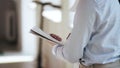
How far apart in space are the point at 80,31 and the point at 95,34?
80 mm

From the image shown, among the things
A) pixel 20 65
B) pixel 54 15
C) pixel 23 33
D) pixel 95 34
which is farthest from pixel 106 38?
pixel 23 33

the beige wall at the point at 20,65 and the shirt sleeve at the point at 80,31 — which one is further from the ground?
the shirt sleeve at the point at 80,31

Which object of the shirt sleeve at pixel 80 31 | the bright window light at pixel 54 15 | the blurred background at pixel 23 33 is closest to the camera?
the shirt sleeve at pixel 80 31

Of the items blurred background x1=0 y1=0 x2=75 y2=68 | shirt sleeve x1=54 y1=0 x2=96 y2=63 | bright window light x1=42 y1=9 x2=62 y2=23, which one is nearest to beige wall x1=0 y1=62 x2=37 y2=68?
blurred background x1=0 y1=0 x2=75 y2=68

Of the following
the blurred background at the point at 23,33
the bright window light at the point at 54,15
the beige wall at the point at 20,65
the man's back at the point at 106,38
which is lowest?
the beige wall at the point at 20,65

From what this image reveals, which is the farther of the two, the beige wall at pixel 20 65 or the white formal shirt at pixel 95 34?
the beige wall at pixel 20 65

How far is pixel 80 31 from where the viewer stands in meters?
1.06

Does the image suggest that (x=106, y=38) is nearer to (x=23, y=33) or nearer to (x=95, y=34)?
(x=95, y=34)

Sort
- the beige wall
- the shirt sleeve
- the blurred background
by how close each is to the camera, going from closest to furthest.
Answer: the shirt sleeve < the blurred background < the beige wall

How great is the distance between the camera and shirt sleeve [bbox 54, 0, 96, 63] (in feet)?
3.41

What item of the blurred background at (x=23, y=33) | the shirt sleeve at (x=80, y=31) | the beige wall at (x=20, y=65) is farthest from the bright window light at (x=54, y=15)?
the shirt sleeve at (x=80, y=31)

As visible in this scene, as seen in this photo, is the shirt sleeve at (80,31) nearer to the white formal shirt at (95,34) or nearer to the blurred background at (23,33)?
the white formal shirt at (95,34)

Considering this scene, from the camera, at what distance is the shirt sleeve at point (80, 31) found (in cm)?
104

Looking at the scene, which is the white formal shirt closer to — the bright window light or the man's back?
the man's back
